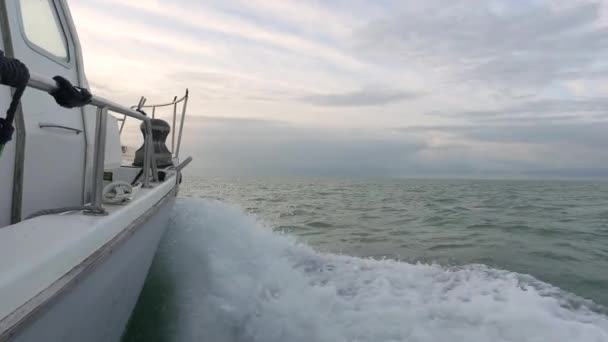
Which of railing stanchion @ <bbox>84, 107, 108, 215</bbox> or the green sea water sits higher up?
railing stanchion @ <bbox>84, 107, 108, 215</bbox>

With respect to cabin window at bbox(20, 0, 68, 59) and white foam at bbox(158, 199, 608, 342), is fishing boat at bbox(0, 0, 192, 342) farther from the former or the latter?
white foam at bbox(158, 199, 608, 342)

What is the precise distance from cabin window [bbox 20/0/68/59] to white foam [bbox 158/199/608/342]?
225 cm

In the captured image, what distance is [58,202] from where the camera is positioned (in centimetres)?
263

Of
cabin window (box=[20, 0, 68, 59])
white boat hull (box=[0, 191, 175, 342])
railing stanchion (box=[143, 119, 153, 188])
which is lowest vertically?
white boat hull (box=[0, 191, 175, 342])

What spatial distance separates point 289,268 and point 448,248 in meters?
2.84

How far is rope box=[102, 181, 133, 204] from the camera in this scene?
8.27ft

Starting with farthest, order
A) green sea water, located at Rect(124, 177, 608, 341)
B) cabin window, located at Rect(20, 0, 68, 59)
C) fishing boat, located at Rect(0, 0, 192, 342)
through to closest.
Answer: green sea water, located at Rect(124, 177, 608, 341)
cabin window, located at Rect(20, 0, 68, 59)
fishing boat, located at Rect(0, 0, 192, 342)

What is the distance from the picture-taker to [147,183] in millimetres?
3533

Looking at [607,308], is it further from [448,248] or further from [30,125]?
[30,125]

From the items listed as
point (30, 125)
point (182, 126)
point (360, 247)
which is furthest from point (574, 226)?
point (30, 125)

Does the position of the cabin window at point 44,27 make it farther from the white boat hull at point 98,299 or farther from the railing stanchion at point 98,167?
the white boat hull at point 98,299

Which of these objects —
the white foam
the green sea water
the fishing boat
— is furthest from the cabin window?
the white foam

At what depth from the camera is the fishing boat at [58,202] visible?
138 centimetres

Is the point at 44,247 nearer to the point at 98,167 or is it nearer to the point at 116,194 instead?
the point at 98,167
